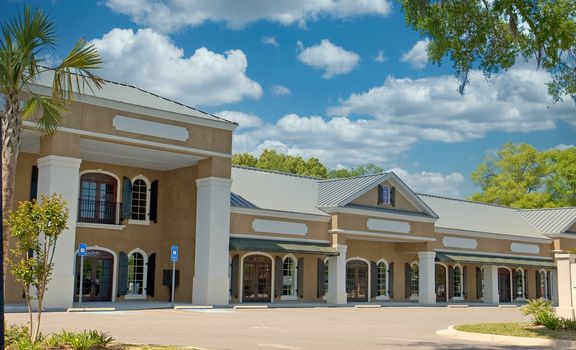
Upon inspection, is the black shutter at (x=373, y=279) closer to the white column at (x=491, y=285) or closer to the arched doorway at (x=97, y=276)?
the white column at (x=491, y=285)

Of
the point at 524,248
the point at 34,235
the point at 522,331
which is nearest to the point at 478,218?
the point at 524,248

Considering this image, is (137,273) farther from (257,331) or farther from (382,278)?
(257,331)

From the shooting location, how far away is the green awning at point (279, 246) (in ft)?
111

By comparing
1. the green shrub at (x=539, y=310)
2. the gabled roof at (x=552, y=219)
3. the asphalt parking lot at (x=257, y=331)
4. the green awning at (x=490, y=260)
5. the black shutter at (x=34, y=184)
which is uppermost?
the gabled roof at (x=552, y=219)

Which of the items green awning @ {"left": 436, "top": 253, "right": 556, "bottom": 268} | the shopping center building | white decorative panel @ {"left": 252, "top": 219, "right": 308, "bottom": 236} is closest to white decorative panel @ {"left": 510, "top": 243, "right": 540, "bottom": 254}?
green awning @ {"left": 436, "top": 253, "right": 556, "bottom": 268}

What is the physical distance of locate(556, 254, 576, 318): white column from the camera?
2088 centimetres

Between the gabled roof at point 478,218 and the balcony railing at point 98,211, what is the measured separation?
2115 centimetres

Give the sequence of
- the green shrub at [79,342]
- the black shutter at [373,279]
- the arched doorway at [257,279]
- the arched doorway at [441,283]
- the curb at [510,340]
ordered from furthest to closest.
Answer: the arched doorway at [441,283], the black shutter at [373,279], the arched doorway at [257,279], the curb at [510,340], the green shrub at [79,342]

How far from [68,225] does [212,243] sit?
6962mm

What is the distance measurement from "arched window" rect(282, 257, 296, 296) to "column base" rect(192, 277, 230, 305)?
18.3ft

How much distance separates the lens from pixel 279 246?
35.5m

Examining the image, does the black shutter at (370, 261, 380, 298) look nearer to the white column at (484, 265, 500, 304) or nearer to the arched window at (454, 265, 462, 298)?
the arched window at (454, 265, 462, 298)

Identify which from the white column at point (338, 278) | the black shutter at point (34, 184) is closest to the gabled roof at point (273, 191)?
the white column at point (338, 278)

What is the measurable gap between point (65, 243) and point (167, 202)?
8.60 m
